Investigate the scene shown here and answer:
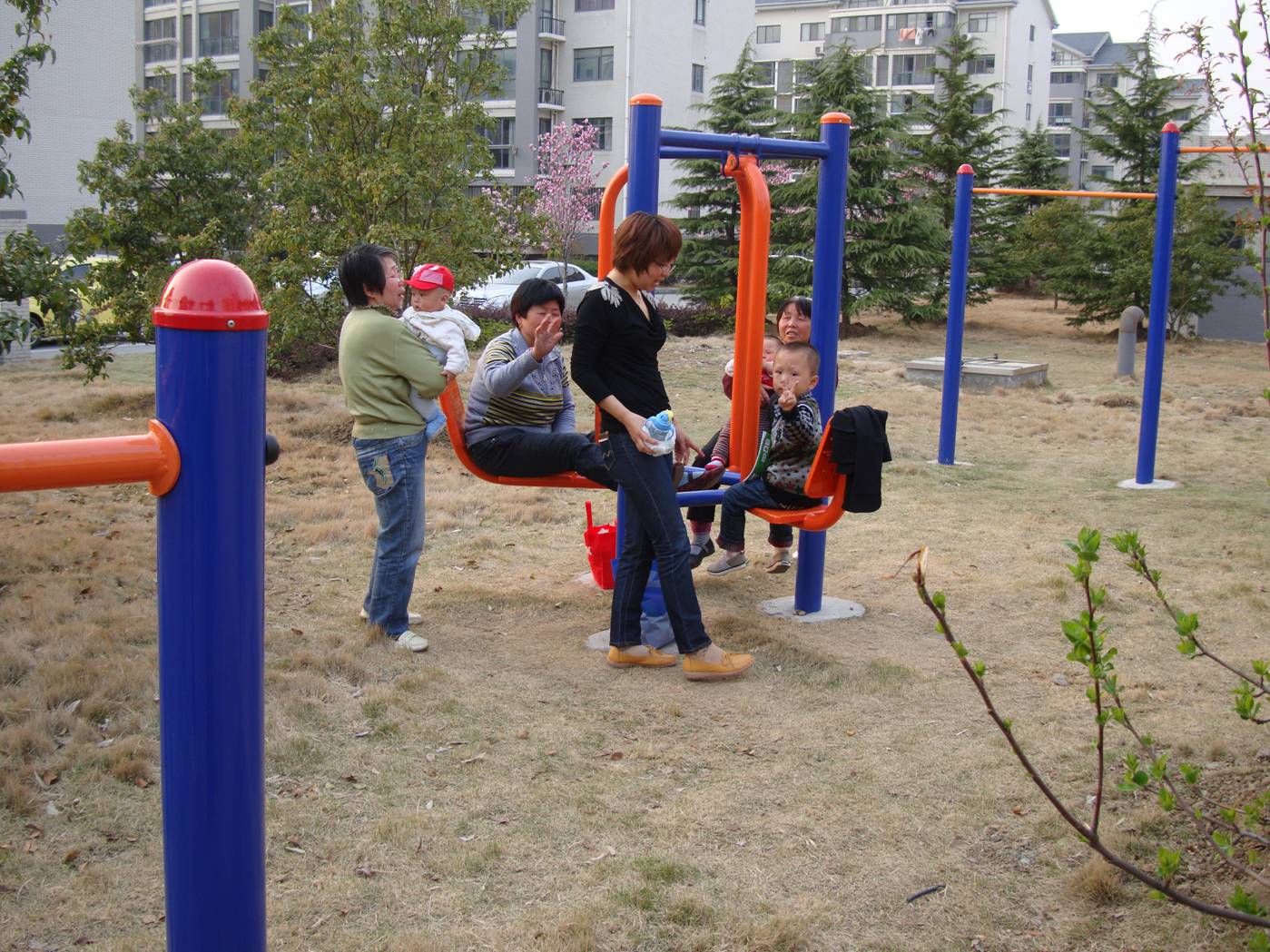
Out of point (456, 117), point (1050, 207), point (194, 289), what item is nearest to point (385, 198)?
point (456, 117)

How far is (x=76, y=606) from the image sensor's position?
15.3 ft

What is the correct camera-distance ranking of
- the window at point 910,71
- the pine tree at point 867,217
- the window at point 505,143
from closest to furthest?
the pine tree at point 867,217 → the window at point 505,143 → the window at point 910,71

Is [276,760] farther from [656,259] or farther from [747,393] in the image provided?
[747,393]

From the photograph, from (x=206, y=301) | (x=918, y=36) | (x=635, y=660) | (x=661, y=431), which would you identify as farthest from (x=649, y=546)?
(x=918, y=36)

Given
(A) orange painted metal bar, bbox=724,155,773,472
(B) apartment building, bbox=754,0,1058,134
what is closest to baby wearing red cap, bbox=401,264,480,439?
(A) orange painted metal bar, bbox=724,155,773,472

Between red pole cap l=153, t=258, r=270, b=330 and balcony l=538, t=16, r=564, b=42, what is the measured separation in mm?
39489

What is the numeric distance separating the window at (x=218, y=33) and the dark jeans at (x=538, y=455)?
4139 centimetres

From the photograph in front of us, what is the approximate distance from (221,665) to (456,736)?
212 cm

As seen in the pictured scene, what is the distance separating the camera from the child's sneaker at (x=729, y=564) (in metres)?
5.77

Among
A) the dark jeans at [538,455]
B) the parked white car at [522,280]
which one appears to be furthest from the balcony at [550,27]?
the dark jeans at [538,455]

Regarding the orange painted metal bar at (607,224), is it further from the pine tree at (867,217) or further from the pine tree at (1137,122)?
the pine tree at (1137,122)

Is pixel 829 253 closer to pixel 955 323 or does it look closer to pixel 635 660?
pixel 635 660

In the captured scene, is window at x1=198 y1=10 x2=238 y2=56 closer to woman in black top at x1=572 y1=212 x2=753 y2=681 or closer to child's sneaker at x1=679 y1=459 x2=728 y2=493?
child's sneaker at x1=679 y1=459 x2=728 y2=493

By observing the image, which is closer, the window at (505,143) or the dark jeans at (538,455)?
the dark jeans at (538,455)
